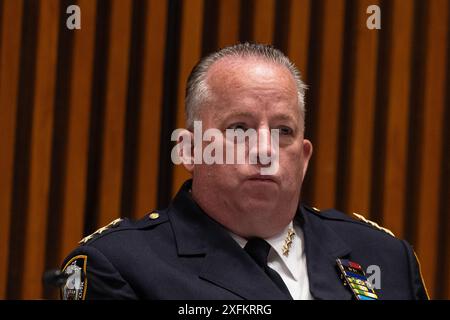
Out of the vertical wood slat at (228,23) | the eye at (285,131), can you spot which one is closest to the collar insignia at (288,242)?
the eye at (285,131)

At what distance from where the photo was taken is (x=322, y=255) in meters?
1.70

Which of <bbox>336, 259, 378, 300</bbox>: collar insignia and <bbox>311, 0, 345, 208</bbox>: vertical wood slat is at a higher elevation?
<bbox>311, 0, 345, 208</bbox>: vertical wood slat

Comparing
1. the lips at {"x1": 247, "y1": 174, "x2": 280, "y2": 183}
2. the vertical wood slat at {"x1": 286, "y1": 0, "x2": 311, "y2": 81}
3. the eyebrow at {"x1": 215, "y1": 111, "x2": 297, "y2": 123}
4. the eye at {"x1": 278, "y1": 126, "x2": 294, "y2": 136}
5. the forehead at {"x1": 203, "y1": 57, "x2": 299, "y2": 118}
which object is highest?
the vertical wood slat at {"x1": 286, "y1": 0, "x2": 311, "y2": 81}

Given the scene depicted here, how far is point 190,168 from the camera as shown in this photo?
1.76m

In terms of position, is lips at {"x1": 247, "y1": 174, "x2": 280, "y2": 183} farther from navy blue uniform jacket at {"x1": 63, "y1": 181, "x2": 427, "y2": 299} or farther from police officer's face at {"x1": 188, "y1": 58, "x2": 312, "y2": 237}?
navy blue uniform jacket at {"x1": 63, "y1": 181, "x2": 427, "y2": 299}

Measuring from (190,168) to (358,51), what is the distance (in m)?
1.01

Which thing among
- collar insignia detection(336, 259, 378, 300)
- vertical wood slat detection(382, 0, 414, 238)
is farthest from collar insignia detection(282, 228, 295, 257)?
vertical wood slat detection(382, 0, 414, 238)

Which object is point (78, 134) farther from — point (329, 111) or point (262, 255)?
point (262, 255)

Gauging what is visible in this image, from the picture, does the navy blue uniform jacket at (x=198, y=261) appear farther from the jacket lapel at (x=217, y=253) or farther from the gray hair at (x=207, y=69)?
the gray hair at (x=207, y=69)

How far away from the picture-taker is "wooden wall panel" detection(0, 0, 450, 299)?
2379 mm

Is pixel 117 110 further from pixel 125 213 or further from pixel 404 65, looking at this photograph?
pixel 404 65

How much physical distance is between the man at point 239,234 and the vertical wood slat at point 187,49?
0.67m

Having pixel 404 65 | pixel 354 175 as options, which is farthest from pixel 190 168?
pixel 404 65

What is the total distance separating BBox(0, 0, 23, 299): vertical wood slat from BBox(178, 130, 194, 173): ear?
0.82 metres
